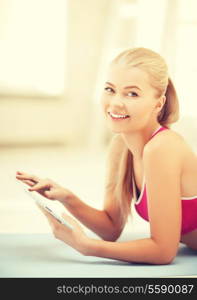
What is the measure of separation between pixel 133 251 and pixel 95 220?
191 mm

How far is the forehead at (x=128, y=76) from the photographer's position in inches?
35.8

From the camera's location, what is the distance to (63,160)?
135cm

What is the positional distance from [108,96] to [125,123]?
0.19 ft

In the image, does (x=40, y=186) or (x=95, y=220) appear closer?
(x=40, y=186)

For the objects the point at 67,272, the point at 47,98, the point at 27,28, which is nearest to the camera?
the point at 67,272

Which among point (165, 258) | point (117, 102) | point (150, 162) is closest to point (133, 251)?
point (165, 258)

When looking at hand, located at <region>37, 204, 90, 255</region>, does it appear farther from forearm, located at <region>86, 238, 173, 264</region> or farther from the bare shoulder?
the bare shoulder

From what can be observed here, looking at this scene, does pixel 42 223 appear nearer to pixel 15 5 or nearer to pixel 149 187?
pixel 149 187

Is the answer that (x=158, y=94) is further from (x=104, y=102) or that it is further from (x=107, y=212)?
(x=107, y=212)

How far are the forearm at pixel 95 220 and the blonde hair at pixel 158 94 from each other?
3cm

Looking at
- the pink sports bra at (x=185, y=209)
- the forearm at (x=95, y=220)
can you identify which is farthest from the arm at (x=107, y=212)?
the pink sports bra at (x=185, y=209)

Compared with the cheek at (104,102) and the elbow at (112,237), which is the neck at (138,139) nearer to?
the cheek at (104,102)

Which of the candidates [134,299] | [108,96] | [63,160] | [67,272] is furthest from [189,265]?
[63,160]

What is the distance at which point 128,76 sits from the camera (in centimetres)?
91
